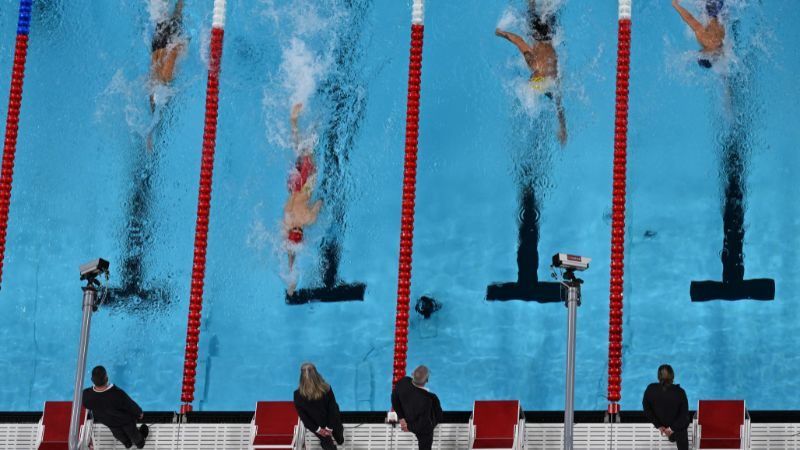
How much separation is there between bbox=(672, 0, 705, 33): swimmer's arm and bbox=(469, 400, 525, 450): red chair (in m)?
5.05

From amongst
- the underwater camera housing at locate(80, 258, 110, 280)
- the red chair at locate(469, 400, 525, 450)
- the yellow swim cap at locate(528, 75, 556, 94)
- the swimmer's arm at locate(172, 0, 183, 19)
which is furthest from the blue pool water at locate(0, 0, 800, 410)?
the underwater camera housing at locate(80, 258, 110, 280)

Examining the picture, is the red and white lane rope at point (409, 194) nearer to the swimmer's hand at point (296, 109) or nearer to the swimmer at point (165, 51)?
the swimmer's hand at point (296, 109)

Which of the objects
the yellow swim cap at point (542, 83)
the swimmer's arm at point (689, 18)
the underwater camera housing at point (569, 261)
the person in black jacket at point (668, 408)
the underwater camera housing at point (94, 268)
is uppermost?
the swimmer's arm at point (689, 18)

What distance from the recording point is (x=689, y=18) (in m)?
14.3

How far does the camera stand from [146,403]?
13.9 m

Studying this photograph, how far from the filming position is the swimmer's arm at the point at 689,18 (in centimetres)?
1430

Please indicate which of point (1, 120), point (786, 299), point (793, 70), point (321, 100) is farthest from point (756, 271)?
point (1, 120)

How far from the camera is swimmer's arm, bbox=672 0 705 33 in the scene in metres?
14.3

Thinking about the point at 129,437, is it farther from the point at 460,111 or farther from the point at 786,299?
the point at 786,299

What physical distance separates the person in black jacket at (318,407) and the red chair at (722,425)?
302 centimetres

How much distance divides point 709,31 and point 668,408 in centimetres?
514

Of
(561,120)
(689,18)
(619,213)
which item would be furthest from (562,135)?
(689,18)

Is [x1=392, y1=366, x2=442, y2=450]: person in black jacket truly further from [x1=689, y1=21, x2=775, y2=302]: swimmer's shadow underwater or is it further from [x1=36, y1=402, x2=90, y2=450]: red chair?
[x1=689, y1=21, x2=775, y2=302]: swimmer's shadow underwater

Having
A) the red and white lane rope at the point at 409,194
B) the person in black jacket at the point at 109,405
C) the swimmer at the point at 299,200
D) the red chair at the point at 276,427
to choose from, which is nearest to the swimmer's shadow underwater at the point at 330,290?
the swimmer at the point at 299,200
